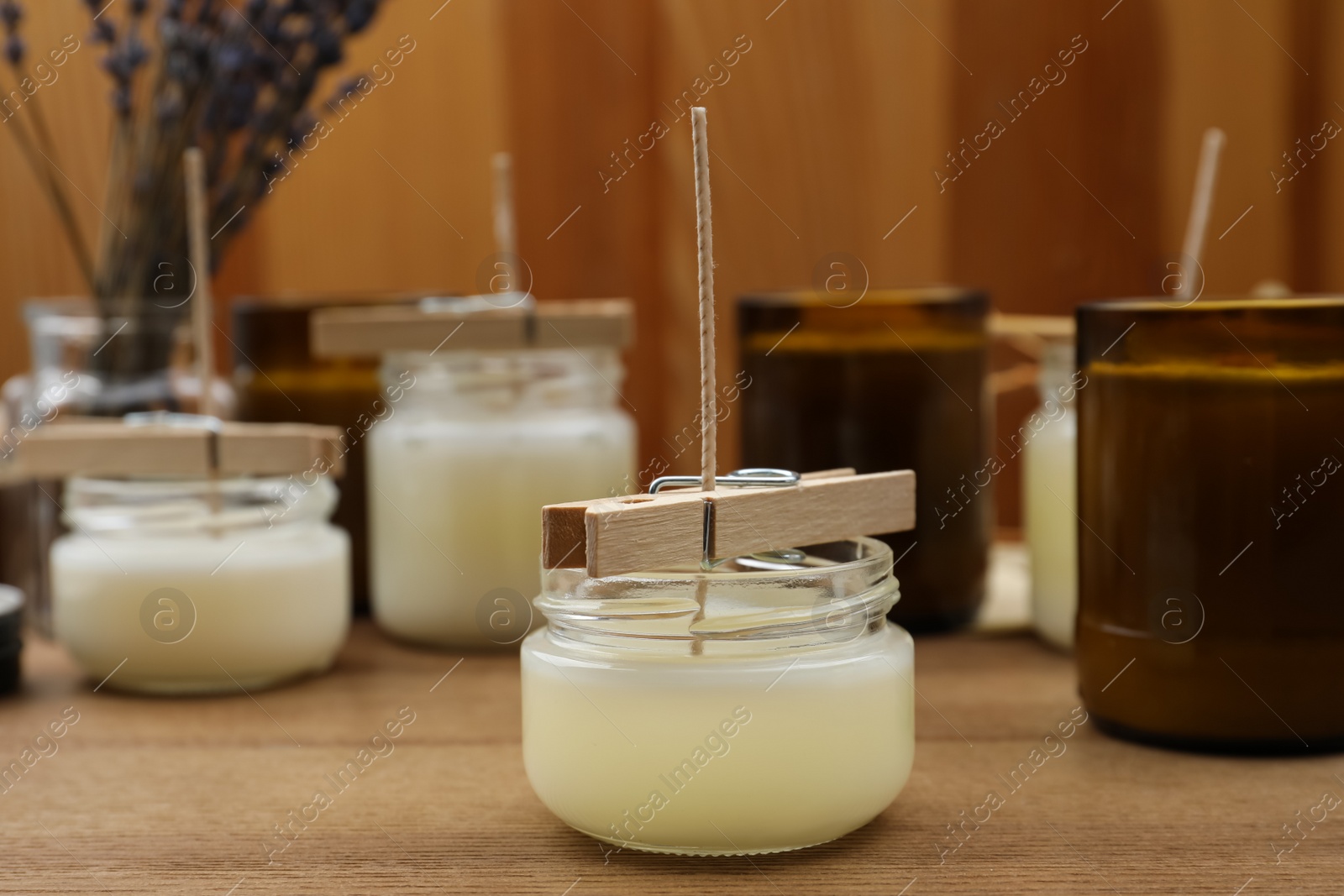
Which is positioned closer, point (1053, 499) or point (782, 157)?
point (1053, 499)

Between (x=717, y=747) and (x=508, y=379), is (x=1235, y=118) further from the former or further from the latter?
(x=717, y=747)

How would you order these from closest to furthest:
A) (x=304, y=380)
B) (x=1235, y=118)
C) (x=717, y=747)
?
(x=717, y=747) → (x=304, y=380) → (x=1235, y=118)

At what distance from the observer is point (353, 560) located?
108cm

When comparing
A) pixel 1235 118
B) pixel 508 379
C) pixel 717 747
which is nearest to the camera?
pixel 717 747

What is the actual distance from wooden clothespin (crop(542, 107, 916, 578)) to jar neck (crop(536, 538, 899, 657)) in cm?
1

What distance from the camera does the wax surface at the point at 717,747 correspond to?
1.79ft

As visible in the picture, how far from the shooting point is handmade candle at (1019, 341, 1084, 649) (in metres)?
0.88

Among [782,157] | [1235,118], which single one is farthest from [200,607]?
[1235,118]

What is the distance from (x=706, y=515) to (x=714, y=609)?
5cm

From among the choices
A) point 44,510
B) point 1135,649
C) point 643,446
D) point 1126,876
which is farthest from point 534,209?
point 1126,876

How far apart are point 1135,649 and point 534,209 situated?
0.84 metres

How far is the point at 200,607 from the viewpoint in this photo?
2.73ft

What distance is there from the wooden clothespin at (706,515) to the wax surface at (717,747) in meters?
0.05

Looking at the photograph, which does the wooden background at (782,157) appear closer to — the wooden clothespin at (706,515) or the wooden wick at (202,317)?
the wooden wick at (202,317)
